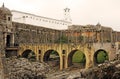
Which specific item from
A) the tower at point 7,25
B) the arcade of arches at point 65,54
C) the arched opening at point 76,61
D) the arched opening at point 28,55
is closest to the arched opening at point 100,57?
the arcade of arches at point 65,54

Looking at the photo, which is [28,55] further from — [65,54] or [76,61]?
[65,54]

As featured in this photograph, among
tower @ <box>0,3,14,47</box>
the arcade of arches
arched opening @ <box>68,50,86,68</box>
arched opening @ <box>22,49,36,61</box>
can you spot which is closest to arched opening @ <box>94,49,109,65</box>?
the arcade of arches

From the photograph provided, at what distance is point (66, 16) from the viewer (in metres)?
82.6

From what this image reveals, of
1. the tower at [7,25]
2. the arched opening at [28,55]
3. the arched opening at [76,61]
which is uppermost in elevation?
the tower at [7,25]

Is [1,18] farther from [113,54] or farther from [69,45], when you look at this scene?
[113,54]

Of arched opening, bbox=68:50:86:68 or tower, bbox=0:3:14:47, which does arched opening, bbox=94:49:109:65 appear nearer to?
arched opening, bbox=68:50:86:68

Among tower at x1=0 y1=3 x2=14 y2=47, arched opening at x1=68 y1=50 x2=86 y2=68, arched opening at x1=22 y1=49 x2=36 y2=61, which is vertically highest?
tower at x1=0 y1=3 x2=14 y2=47

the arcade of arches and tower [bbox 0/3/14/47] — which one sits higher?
tower [bbox 0/3/14/47]

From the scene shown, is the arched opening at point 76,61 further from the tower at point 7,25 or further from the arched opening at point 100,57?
the tower at point 7,25

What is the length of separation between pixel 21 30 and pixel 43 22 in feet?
63.8

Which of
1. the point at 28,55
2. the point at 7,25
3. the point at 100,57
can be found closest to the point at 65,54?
the point at 100,57

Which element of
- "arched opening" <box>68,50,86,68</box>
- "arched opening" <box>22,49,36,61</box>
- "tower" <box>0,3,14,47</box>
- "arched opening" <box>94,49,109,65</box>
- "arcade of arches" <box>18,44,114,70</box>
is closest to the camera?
"arcade of arches" <box>18,44,114,70</box>

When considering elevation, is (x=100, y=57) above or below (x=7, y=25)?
below

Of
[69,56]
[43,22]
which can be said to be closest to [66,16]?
[43,22]
